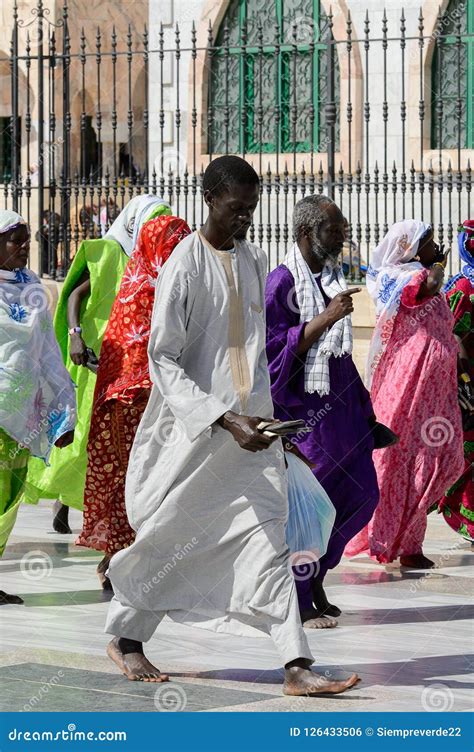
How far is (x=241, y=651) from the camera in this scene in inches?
274

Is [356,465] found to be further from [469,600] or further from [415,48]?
[415,48]

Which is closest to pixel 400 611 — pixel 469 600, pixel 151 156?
pixel 469 600

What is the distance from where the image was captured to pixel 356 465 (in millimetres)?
8047

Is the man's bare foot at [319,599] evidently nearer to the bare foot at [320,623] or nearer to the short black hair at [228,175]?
the bare foot at [320,623]

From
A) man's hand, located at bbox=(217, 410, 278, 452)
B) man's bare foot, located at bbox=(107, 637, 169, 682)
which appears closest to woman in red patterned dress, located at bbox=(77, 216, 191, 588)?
man's bare foot, located at bbox=(107, 637, 169, 682)

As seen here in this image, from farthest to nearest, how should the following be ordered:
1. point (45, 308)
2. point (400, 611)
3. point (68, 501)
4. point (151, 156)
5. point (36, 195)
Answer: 1. point (151, 156)
2. point (36, 195)
3. point (68, 501)
4. point (45, 308)
5. point (400, 611)

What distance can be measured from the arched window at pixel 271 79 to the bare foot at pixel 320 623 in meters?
11.6

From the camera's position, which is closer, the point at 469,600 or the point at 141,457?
the point at 141,457

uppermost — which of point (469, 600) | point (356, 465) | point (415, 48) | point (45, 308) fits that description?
point (415, 48)

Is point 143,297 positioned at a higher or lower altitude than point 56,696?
higher

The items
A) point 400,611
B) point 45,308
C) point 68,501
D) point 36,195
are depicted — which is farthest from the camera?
point 36,195

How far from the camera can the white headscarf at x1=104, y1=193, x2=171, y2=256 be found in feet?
30.2

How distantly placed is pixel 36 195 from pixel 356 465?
33.5 ft

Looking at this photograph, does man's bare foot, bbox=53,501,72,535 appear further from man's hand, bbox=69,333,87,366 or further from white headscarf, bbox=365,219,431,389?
white headscarf, bbox=365,219,431,389
